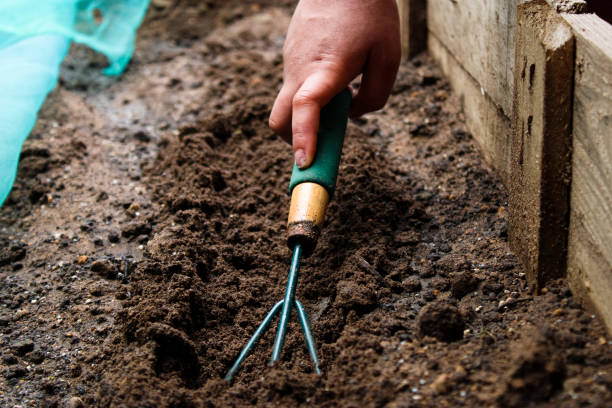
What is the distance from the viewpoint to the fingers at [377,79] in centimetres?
185

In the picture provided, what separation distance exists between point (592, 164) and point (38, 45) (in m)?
2.38

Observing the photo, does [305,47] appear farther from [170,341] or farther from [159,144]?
[159,144]

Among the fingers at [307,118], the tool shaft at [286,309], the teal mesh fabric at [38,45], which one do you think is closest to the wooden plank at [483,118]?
the fingers at [307,118]

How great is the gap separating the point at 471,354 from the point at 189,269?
0.84 metres

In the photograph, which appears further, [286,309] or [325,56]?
[325,56]

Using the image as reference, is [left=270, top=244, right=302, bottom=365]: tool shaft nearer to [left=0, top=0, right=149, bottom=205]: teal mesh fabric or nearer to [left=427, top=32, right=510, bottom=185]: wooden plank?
[left=427, top=32, right=510, bottom=185]: wooden plank

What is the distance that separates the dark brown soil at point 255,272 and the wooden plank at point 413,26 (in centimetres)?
11

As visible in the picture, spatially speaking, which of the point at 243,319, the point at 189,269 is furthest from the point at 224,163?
the point at 243,319

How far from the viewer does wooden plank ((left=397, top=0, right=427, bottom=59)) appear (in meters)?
2.93

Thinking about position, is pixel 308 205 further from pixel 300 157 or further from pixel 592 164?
pixel 592 164

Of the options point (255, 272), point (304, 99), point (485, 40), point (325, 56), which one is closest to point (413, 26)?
point (485, 40)

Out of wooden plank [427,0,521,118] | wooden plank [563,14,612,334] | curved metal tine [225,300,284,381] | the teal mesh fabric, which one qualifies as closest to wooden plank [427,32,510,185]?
wooden plank [427,0,521,118]

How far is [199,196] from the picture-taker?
2.13m

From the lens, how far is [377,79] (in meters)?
1.90
